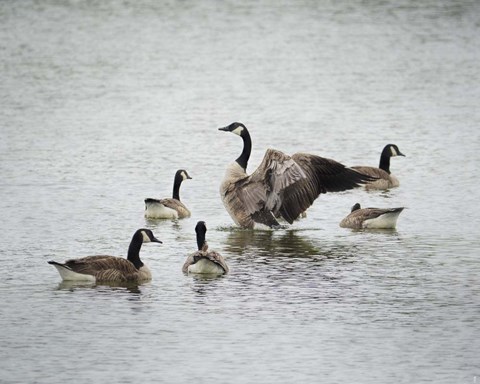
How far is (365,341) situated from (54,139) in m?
12.3

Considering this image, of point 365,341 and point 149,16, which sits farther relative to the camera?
point 149,16

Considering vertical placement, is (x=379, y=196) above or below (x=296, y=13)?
below

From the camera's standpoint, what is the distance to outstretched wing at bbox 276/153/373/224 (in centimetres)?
1504

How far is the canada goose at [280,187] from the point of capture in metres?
15.0

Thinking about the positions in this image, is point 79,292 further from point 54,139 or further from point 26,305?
point 54,139

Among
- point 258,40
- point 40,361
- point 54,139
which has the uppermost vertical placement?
point 258,40

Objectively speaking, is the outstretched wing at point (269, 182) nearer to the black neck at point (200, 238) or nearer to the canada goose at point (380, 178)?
the black neck at point (200, 238)

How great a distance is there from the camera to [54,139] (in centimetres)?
2173

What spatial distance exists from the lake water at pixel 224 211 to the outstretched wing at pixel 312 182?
34 centimetres

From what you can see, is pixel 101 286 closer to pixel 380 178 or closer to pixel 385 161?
pixel 380 178

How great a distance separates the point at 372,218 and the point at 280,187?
1169 mm

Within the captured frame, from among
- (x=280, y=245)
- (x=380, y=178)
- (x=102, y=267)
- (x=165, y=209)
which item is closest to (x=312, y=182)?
(x=280, y=245)

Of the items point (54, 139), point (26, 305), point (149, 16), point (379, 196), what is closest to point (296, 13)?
point (149, 16)

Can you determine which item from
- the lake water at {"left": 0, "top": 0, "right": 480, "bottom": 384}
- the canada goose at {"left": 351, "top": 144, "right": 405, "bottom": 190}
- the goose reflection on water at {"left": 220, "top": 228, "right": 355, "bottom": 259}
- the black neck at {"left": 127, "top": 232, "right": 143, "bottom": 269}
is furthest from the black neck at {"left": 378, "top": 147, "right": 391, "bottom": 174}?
the black neck at {"left": 127, "top": 232, "right": 143, "bottom": 269}
